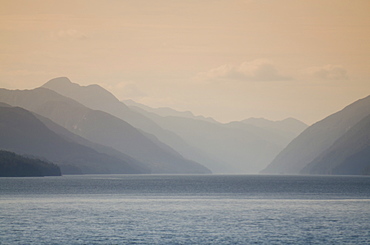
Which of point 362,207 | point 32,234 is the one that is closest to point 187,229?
point 32,234

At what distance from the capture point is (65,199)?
16525 centimetres

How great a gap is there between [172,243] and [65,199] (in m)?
87.0

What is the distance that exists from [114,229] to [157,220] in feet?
48.2

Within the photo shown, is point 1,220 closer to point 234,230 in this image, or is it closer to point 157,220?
point 157,220

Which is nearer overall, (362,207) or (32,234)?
(32,234)

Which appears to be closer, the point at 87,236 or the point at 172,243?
the point at 172,243

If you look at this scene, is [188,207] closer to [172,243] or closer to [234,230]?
[234,230]

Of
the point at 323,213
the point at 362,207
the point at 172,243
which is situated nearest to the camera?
the point at 172,243

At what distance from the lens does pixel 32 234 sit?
3556 inches

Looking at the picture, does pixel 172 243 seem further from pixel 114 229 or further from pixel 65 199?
pixel 65 199

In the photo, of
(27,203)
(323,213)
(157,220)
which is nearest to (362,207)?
(323,213)

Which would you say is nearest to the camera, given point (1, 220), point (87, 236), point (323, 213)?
point (87, 236)

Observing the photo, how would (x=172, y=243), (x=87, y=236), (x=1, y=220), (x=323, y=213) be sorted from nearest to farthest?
1. (x=172, y=243)
2. (x=87, y=236)
3. (x=1, y=220)
4. (x=323, y=213)

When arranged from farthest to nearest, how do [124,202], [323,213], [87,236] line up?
[124,202], [323,213], [87,236]
